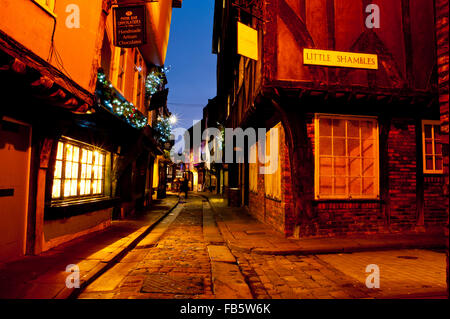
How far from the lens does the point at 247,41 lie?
7.70 m

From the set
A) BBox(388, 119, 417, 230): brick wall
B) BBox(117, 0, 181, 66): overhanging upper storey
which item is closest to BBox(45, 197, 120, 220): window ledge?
BBox(117, 0, 181, 66): overhanging upper storey

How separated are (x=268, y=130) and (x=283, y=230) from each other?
392 cm

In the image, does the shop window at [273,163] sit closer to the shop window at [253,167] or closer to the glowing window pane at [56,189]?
the shop window at [253,167]

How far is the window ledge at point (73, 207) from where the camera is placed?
617 centimetres

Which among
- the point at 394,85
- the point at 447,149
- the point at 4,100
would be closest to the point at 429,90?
the point at 394,85

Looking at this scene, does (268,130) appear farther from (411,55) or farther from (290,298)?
(290,298)

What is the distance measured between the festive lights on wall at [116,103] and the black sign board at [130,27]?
137 cm

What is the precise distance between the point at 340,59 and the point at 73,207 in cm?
825

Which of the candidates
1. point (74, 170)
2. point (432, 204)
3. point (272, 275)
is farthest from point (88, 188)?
point (432, 204)

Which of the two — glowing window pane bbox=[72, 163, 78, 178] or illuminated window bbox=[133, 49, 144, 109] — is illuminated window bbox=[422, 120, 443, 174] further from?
illuminated window bbox=[133, 49, 144, 109]

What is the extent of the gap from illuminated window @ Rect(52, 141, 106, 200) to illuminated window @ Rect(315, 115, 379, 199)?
271 inches

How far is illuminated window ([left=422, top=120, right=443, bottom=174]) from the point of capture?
26.9 ft

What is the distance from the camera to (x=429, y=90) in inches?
314

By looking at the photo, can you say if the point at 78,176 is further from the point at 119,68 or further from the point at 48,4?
the point at 119,68
